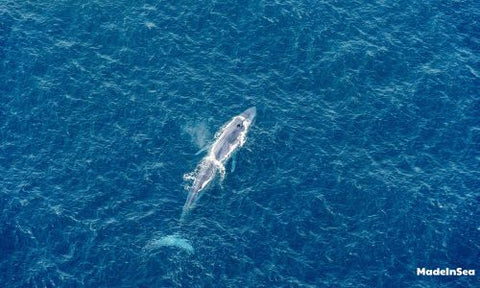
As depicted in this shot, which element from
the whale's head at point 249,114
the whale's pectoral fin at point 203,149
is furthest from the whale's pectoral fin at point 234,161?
the whale's head at point 249,114

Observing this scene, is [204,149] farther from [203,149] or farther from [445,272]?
[445,272]

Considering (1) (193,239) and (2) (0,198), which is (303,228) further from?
(2) (0,198)

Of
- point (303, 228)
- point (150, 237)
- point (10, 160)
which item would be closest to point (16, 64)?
point (10, 160)

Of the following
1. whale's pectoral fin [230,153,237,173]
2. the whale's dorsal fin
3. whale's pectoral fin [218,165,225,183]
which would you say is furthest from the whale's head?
whale's pectoral fin [218,165,225,183]

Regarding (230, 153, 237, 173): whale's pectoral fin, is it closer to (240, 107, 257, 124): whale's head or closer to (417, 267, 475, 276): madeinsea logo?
(240, 107, 257, 124): whale's head

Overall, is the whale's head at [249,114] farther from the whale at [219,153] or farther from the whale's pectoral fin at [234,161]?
the whale's pectoral fin at [234,161]
